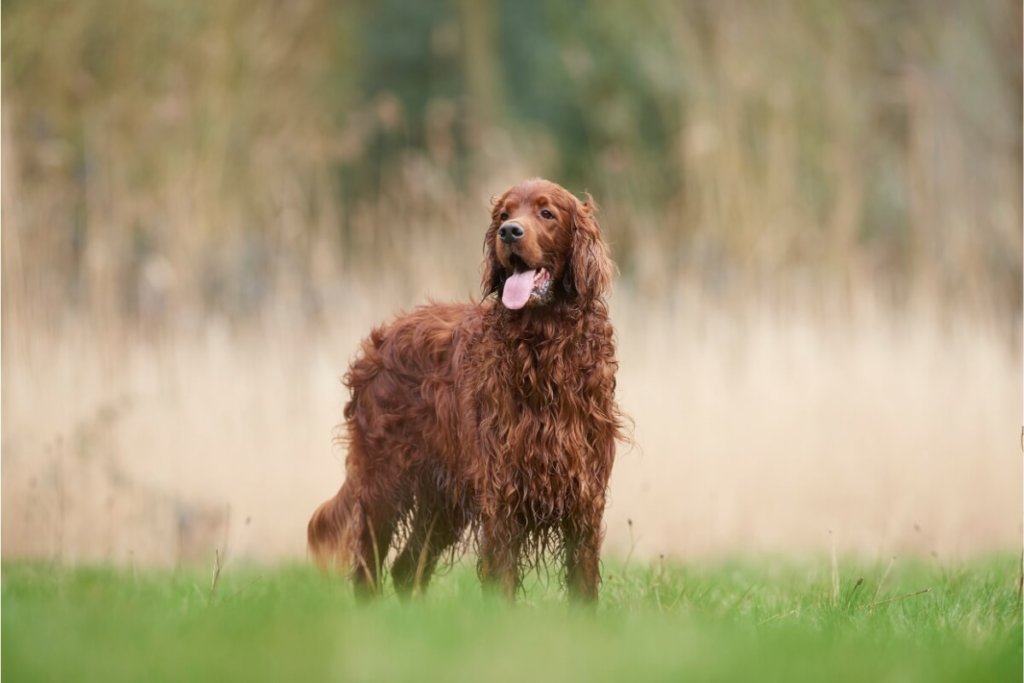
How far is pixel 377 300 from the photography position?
767 cm

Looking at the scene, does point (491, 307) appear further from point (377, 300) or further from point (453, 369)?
point (377, 300)

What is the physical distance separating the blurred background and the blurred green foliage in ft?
0.11

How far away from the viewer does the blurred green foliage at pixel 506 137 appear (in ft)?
25.7

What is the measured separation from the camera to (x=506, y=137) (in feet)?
29.4

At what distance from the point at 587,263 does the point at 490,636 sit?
4.82 ft

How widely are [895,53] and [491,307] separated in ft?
29.2

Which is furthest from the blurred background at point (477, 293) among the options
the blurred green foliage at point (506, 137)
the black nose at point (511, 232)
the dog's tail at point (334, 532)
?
the black nose at point (511, 232)

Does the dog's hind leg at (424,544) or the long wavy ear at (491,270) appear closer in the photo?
the long wavy ear at (491,270)

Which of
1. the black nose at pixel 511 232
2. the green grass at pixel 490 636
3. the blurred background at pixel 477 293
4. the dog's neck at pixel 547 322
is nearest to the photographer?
the green grass at pixel 490 636

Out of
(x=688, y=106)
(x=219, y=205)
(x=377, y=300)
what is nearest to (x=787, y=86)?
(x=688, y=106)

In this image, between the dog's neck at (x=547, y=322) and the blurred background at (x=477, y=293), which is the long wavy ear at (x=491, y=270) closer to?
the dog's neck at (x=547, y=322)

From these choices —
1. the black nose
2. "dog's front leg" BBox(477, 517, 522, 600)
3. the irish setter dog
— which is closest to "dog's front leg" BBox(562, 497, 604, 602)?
the irish setter dog

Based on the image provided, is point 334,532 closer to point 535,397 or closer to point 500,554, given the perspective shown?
point 500,554

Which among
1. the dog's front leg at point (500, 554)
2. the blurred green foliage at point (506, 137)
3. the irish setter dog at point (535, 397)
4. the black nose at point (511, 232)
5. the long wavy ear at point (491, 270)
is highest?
the blurred green foliage at point (506, 137)
